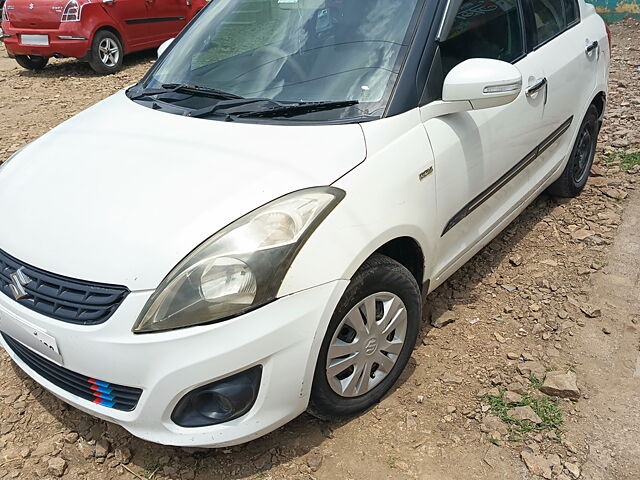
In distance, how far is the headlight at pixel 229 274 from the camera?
184 centimetres

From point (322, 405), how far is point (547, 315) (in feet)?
4.64

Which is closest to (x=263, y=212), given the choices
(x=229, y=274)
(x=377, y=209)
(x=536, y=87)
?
(x=229, y=274)

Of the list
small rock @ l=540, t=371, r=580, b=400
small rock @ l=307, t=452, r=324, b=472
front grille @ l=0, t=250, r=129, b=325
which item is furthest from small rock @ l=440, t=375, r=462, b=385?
front grille @ l=0, t=250, r=129, b=325

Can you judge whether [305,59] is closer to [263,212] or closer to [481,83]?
[481,83]

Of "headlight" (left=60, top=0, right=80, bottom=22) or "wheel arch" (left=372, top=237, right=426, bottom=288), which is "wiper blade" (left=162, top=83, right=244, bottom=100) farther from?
"headlight" (left=60, top=0, right=80, bottom=22)

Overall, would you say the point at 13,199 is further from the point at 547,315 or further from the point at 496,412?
the point at 547,315

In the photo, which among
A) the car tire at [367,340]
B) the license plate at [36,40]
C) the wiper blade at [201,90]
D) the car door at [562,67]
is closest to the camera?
the car tire at [367,340]

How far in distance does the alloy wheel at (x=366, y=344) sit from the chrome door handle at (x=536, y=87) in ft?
4.45

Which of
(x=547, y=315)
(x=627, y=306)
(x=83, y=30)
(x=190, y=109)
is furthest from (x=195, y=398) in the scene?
(x=83, y=30)

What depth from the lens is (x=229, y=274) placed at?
73.9 inches

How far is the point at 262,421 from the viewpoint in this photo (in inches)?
78.8

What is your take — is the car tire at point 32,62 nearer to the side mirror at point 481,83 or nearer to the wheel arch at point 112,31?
the wheel arch at point 112,31

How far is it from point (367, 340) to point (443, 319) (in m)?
0.88

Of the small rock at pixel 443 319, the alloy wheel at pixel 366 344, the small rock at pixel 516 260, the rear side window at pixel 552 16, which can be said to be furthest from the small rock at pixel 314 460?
the rear side window at pixel 552 16
